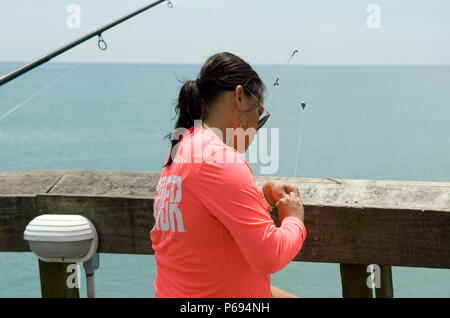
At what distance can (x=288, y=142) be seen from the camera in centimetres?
2358

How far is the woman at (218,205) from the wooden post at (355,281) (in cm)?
33

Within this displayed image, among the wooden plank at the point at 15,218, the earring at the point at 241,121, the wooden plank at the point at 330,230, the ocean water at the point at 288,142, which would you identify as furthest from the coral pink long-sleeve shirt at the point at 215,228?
the wooden plank at the point at 15,218

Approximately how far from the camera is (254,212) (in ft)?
4.99

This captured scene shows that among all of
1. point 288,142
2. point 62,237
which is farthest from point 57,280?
point 288,142

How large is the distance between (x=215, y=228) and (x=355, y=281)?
1.93ft

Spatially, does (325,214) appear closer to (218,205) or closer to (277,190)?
(277,190)

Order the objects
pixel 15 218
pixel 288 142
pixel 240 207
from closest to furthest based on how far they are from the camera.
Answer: pixel 240 207 → pixel 15 218 → pixel 288 142

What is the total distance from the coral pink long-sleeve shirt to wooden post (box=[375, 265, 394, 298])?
1.29ft

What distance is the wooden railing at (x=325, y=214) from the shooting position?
1.80 meters

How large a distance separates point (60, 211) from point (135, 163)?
19.7 m

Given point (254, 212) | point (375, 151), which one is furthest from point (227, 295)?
point (375, 151)

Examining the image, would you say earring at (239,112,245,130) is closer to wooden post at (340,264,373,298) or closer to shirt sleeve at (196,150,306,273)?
Answer: shirt sleeve at (196,150,306,273)

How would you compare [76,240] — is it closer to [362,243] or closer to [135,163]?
[362,243]

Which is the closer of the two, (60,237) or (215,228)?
(215,228)
